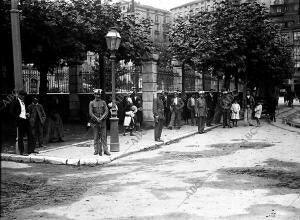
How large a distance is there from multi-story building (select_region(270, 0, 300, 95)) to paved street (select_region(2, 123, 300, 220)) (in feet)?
198

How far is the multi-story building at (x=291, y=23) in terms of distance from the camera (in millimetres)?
68250

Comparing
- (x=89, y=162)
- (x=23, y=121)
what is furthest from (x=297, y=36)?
(x=89, y=162)

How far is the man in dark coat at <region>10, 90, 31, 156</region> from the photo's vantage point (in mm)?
10594

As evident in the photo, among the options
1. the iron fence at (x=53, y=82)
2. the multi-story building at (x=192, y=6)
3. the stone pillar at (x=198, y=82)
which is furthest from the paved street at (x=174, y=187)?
the multi-story building at (x=192, y=6)

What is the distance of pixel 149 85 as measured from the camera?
19.6 meters

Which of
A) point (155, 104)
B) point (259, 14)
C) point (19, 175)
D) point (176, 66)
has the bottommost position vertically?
point (19, 175)

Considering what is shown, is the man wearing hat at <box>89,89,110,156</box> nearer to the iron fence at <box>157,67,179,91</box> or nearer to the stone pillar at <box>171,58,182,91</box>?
the iron fence at <box>157,67,179,91</box>

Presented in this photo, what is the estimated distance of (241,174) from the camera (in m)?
8.46

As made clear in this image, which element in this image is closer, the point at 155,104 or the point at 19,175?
the point at 19,175

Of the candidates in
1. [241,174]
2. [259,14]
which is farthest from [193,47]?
[241,174]

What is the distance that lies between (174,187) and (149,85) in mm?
12559

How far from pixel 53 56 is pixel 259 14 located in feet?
42.8

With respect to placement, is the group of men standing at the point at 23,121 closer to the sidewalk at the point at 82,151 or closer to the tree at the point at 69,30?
the sidewalk at the point at 82,151

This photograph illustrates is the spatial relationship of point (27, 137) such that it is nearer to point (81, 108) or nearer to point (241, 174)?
point (241, 174)
